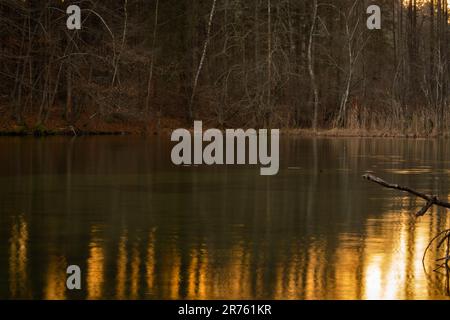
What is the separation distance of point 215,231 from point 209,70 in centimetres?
4419

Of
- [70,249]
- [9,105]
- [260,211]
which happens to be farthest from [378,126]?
[70,249]

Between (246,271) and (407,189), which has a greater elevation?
(407,189)

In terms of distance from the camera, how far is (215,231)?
13.8 metres

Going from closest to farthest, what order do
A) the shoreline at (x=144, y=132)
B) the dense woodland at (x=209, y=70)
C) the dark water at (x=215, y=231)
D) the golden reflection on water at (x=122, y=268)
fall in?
1. the golden reflection on water at (x=122, y=268)
2. the dark water at (x=215, y=231)
3. the shoreline at (x=144, y=132)
4. the dense woodland at (x=209, y=70)

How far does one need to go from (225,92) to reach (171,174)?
98.6ft

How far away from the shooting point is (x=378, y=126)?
4828cm

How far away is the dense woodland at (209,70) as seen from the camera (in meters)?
48.7

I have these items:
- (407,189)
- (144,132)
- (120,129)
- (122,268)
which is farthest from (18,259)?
(120,129)

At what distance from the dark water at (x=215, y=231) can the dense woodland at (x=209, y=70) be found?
866 inches

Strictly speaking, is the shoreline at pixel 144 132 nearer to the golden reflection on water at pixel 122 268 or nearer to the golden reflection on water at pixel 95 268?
the golden reflection on water at pixel 95 268

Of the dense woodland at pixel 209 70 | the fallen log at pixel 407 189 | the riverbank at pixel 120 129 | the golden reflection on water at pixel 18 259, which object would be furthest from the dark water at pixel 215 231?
the dense woodland at pixel 209 70

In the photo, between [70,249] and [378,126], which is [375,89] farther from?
[70,249]

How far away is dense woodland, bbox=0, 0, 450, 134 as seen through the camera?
48656 millimetres

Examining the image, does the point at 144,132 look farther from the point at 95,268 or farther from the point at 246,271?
the point at 246,271
